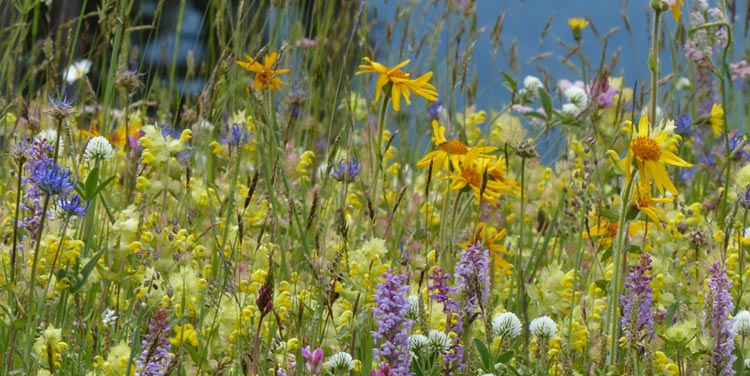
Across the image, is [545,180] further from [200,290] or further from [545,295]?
[200,290]

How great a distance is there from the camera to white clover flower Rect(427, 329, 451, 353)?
169cm

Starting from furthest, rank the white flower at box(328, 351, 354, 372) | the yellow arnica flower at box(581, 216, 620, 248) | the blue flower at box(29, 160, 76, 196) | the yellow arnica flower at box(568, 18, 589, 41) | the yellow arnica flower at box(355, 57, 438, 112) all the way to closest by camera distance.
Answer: the yellow arnica flower at box(568, 18, 589, 41)
the yellow arnica flower at box(581, 216, 620, 248)
the yellow arnica flower at box(355, 57, 438, 112)
the white flower at box(328, 351, 354, 372)
the blue flower at box(29, 160, 76, 196)

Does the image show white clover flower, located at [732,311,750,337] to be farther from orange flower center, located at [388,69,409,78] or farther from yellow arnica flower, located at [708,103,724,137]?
yellow arnica flower, located at [708,103,724,137]

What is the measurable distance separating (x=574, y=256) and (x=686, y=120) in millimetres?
1738

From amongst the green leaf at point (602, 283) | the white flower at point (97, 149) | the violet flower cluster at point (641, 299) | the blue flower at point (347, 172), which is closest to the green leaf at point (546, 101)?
the blue flower at point (347, 172)

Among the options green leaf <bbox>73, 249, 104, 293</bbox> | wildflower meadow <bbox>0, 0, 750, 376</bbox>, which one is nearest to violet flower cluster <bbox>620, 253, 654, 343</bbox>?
wildflower meadow <bbox>0, 0, 750, 376</bbox>

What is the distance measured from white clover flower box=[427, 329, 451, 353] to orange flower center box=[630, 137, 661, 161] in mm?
453

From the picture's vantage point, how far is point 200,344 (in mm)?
1722

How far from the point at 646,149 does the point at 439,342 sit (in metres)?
0.49

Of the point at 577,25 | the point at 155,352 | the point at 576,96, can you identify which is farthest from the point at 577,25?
the point at 155,352

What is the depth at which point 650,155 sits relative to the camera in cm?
181

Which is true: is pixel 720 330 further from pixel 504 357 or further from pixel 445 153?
pixel 445 153

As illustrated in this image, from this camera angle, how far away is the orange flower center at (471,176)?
2.24 m

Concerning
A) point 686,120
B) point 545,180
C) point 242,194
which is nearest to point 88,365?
point 242,194
